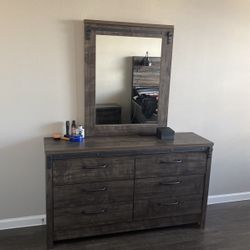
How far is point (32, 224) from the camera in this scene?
276 centimetres

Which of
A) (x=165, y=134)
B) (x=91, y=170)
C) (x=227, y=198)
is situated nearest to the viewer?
(x=91, y=170)

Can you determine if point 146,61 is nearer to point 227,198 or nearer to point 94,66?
point 94,66

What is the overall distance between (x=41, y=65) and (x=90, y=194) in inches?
45.1

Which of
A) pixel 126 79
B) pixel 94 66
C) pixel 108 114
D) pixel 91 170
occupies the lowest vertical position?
pixel 91 170

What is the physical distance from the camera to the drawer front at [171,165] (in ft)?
8.25

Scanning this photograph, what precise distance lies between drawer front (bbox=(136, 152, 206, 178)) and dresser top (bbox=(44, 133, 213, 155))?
0.28ft

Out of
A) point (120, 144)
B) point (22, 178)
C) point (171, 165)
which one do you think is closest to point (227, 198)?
point (171, 165)

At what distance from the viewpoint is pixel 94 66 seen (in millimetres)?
2598

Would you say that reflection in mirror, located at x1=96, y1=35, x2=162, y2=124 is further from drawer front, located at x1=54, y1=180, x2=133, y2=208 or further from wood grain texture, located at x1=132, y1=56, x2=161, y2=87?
drawer front, located at x1=54, y1=180, x2=133, y2=208

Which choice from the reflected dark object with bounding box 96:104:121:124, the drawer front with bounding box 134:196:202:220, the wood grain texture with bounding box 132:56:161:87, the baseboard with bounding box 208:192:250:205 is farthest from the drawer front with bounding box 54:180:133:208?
the baseboard with bounding box 208:192:250:205

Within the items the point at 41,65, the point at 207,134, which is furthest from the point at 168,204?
the point at 41,65

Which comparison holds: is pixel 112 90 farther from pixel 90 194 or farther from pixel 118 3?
pixel 90 194

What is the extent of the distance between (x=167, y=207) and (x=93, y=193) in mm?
697

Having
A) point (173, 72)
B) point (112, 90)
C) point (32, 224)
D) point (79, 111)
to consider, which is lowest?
point (32, 224)
